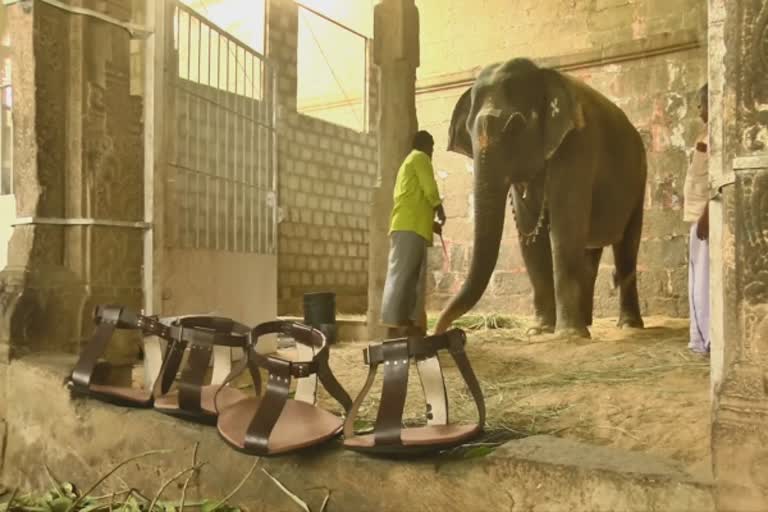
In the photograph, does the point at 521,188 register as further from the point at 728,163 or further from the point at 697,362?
the point at 728,163

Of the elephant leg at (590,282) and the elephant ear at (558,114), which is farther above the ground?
the elephant ear at (558,114)

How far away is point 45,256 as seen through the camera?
3588mm

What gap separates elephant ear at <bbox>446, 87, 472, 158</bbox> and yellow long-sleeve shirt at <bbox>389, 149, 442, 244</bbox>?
0.49m

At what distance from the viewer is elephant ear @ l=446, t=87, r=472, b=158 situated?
5949 mm

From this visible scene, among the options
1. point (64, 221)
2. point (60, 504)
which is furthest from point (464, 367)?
point (64, 221)

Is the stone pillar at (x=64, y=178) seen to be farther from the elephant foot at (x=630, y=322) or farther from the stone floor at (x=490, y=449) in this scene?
the elephant foot at (x=630, y=322)

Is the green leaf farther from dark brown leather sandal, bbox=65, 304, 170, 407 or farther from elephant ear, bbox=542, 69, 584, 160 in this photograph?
elephant ear, bbox=542, 69, 584, 160

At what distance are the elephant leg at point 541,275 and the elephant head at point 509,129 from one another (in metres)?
0.82

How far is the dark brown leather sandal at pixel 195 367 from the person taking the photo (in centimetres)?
264

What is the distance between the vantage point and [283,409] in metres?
2.48

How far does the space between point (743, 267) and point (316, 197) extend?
925 centimetres

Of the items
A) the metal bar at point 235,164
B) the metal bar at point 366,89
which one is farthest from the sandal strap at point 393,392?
the metal bar at point 366,89

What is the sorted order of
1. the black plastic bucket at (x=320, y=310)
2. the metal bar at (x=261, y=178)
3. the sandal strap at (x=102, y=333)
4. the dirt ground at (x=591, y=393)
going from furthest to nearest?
the black plastic bucket at (x=320, y=310) → the metal bar at (x=261, y=178) → the sandal strap at (x=102, y=333) → the dirt ground at (x=591, y=393)

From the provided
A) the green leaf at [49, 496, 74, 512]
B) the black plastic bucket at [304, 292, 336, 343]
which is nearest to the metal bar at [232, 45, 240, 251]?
the black plastic bucket at [304, 292, 336, 343]
